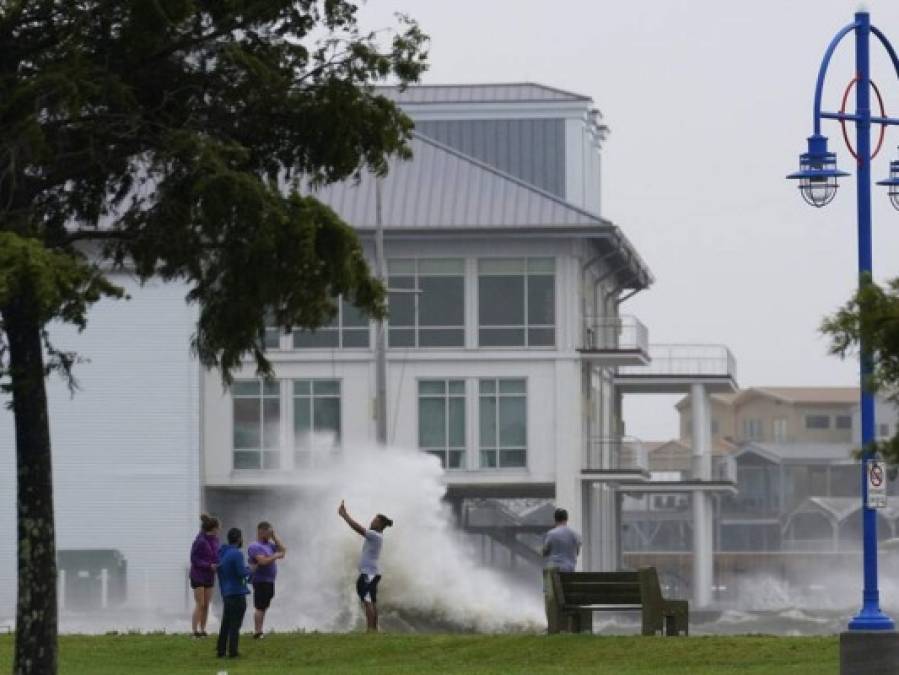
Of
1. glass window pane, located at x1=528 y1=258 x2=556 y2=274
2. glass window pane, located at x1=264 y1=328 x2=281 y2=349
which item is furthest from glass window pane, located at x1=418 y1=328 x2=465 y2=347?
glass window pane, located at x1=264 y1=328 x2=281 y2=349

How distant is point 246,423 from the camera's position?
2628 inches

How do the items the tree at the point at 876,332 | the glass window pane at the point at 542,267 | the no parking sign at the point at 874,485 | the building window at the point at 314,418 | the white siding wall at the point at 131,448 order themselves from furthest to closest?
the glass window pane at the point at 542,267
the building window at the point at 314,418
the white siding wall at the point at 131,448
the no parking sign at the point at 874,485
the tree at the point at 876,332

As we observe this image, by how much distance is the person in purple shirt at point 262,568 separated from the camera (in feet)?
102

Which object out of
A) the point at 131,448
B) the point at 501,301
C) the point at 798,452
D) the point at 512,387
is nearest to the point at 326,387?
the point at 512,387

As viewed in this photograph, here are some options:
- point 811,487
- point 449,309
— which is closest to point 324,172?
point 449,309

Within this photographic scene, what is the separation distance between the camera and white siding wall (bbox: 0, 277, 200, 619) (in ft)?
216

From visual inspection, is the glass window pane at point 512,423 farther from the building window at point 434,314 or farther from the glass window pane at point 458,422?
the building window at point 434,314

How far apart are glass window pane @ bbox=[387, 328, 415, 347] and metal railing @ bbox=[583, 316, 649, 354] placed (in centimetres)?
451

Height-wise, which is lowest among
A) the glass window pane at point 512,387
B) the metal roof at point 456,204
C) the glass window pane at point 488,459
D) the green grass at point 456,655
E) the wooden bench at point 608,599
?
the green grass at point 456,655

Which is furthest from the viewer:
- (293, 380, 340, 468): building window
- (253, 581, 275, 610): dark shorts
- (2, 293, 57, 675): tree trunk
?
(293, 380, 340, 468): building window

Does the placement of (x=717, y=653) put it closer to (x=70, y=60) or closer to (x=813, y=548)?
(x=70, y=60)

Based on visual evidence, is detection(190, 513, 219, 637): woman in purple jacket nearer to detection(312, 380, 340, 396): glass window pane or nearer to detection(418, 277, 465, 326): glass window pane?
detection(312, 380, 340, 396): glass window pane

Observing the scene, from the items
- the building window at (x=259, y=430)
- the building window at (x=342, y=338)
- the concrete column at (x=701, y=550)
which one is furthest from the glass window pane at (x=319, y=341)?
the concrete column at (x=701, y=550)

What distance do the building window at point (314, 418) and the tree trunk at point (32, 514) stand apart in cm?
4291
